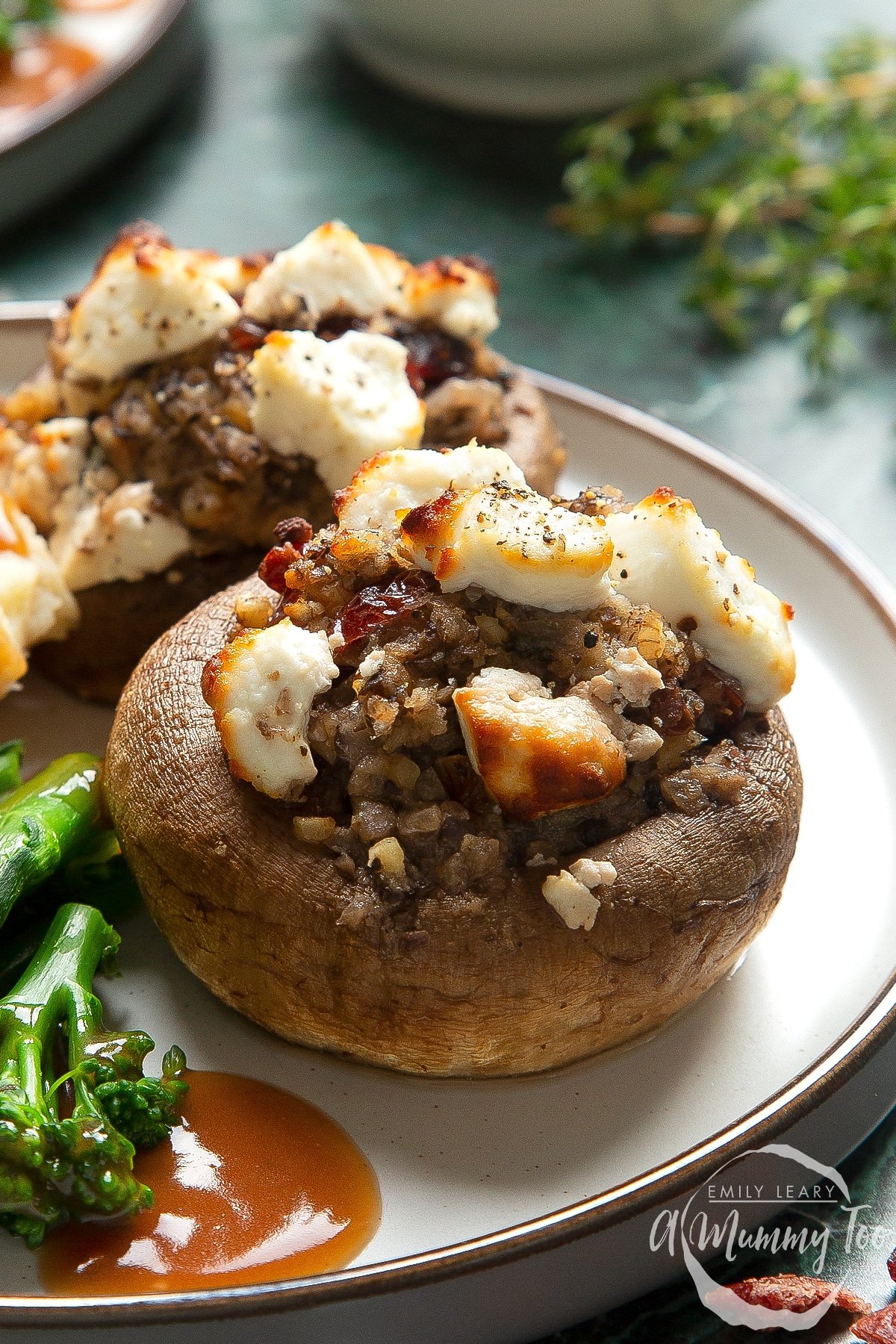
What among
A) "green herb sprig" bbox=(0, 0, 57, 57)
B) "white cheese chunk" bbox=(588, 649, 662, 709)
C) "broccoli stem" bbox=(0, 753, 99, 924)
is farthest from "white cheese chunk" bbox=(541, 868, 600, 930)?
"green herb sprig" bbox=(0, 0, 57, 57)

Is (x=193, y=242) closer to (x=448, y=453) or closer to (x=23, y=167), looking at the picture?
(x=23, y=167)

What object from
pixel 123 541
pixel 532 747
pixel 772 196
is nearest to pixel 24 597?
pixel 123 541

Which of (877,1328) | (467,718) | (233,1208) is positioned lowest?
(233,1208)

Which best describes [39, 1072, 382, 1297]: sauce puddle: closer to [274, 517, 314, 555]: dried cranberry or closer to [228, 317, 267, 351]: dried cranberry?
[274, 517, 314, 555]: dried cranberry

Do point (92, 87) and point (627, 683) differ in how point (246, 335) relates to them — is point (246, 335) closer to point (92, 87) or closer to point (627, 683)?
point (627, 683)

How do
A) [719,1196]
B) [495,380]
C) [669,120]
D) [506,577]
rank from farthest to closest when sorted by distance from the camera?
1. [669,120]
2. [495,380]
3. [506,577]
4. [719,1196]

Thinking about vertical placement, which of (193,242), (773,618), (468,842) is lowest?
(193,242)

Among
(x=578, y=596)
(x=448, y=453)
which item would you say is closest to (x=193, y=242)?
(x=448, y=453)
